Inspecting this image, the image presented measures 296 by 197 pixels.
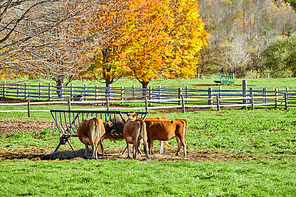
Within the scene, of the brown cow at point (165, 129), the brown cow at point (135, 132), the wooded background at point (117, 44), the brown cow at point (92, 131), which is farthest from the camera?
the wooded background at point (117, 44)

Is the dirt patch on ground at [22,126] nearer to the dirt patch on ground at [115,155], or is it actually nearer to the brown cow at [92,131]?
the dirt patch on ground at [115,155]

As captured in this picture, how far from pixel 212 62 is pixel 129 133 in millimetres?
64549

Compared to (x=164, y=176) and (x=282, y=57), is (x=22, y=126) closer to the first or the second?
(x=164, y=176)

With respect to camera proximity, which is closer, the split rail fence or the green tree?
the split rail fence

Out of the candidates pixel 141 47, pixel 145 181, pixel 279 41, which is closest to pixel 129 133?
pixel 145 181

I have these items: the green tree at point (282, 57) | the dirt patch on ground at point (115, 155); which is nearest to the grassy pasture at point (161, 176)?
the dirt patch on ground at point (115, 155)

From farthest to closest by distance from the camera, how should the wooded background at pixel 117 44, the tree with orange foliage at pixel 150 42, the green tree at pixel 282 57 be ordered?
1. the green tree at pixel 282 57
2. the tree with orange foliage at pixel 150 42
3. the wooded background at pixel 117 44

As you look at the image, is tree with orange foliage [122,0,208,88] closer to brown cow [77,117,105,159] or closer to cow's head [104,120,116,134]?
cow's head [104,120,116,134]

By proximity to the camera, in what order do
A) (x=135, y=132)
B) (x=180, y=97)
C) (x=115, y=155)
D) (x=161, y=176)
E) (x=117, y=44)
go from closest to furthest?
(x=161, y=176) → (x=135, y=132) → (x=115, y=155) → (x=117, y=44) → (x=180, y=97)

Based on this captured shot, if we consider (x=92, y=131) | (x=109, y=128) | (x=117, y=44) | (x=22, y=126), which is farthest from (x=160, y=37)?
(x=92, y=131)

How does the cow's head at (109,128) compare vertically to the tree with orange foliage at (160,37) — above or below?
below

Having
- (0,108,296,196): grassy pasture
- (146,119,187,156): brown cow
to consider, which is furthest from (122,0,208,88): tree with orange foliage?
(0,108,296,196): grassy pasture

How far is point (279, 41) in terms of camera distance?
61.4 metres

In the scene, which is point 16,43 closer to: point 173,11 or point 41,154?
point 41,154
